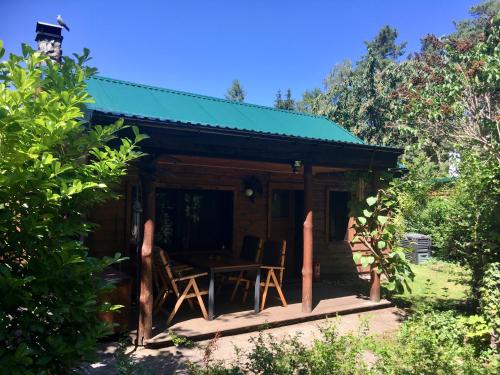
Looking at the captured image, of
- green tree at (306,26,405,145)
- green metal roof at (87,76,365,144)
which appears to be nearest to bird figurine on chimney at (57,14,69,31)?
green metal roof at (87,76,365,144)

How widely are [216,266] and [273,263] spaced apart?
1.30m

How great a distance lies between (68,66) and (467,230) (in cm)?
519

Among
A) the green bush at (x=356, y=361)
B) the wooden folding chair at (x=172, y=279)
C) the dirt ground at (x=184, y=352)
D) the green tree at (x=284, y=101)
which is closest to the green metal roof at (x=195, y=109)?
the wooden folding chair at (x=172, y=279)

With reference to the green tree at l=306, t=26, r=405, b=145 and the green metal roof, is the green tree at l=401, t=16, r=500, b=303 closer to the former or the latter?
the green metal roof

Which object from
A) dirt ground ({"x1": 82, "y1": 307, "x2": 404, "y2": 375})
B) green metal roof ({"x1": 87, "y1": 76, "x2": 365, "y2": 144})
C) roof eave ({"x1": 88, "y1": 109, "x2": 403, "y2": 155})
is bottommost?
dirt ground ({"x1": 82, "y1": 307, "x2": 404, "y2": 375})

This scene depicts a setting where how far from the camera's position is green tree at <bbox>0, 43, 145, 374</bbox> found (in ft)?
5.74

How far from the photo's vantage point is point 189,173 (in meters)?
7.50

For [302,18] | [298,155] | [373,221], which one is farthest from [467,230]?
[302,18]

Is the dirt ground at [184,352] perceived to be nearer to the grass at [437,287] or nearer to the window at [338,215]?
the grass at [437,287]

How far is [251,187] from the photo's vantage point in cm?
816

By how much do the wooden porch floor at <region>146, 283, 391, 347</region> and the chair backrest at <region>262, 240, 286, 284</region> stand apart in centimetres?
68

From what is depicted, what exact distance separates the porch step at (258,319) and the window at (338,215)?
306 centimetres

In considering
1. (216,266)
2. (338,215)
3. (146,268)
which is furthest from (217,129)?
(338,215)

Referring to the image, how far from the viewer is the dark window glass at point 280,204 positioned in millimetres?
8875
